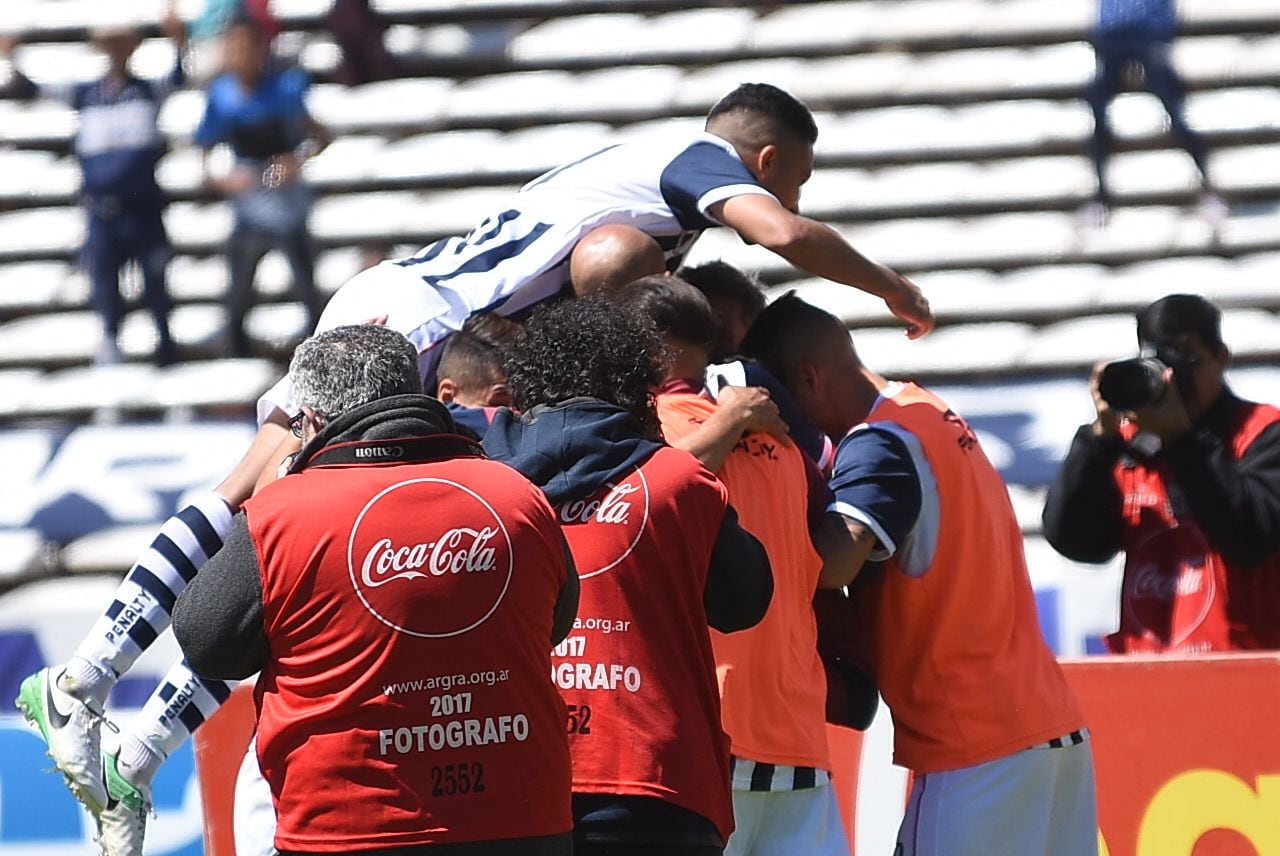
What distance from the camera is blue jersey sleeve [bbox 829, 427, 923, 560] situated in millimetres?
3975

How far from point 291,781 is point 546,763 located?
0.41 m

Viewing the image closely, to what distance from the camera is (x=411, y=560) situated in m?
3.00

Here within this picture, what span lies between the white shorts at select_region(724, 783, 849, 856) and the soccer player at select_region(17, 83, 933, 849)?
1.11 meters

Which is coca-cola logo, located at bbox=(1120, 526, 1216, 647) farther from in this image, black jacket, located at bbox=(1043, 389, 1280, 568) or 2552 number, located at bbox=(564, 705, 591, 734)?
2552 number, located at bbox=(564, 705, 591, 734)

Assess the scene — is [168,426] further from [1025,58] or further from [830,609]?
[830,609]

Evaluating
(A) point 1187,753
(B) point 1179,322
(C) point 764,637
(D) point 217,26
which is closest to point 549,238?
(C) point 764,637

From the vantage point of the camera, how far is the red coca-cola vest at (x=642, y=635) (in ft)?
10.8

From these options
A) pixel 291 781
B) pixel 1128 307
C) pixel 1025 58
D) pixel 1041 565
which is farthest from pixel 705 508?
pixel 1025 58

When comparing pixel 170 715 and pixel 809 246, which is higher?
pixel 809 246

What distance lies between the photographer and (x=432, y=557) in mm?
3006

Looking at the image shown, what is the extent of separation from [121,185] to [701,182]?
20.2 feet

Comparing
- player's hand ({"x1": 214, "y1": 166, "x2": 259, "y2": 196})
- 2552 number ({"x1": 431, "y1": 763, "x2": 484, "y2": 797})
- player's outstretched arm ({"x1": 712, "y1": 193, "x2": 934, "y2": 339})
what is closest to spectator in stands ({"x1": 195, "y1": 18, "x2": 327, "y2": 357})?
player's hand ({"x1": 214, "y1": 166, "x2": 259, "y2": 196})

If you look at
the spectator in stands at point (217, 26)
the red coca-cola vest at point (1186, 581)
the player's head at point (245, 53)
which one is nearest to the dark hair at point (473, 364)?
the red coca-cola vest at point (1186, 581)

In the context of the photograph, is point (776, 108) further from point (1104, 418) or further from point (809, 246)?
point (1104, 418)
